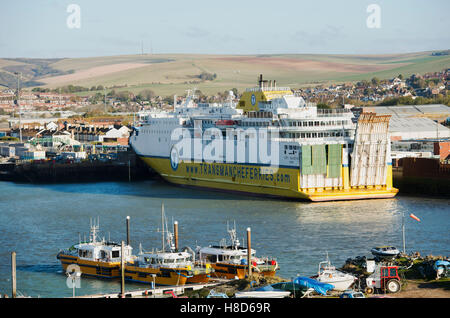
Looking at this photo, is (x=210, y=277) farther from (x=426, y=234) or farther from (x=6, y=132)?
(x=6, y=132)

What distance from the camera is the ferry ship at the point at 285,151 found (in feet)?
108

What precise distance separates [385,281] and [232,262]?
4287 millimetres

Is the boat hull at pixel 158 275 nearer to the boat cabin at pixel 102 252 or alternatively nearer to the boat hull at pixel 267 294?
the boat cabin at pixel 102 252

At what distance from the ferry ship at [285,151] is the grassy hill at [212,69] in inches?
3142

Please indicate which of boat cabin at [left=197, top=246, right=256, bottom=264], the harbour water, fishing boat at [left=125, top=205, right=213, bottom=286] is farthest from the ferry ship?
fishing boat at [left=125, top=205, right=213, bottom=286]

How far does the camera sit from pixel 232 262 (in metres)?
19.1

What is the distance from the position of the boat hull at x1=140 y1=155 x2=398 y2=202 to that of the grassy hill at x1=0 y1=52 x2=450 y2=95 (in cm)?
7975

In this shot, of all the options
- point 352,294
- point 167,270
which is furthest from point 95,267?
point 352,294

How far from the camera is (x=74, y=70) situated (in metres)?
151

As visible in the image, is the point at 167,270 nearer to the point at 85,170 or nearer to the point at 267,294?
the point at 267,294

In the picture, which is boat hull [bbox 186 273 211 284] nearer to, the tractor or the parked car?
the tractor

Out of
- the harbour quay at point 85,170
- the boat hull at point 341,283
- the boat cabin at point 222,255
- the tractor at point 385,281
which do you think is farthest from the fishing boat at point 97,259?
the harbour quay at point 85,170

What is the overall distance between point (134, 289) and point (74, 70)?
135872mm

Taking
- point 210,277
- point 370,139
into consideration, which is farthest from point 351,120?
point 210,277
